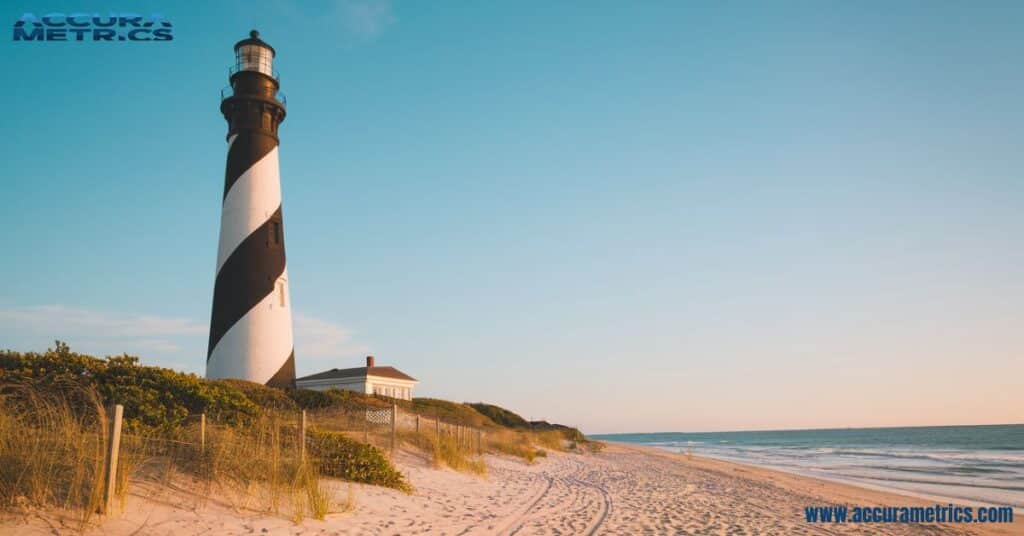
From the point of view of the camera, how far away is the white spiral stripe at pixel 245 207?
A: 2055 centimetres

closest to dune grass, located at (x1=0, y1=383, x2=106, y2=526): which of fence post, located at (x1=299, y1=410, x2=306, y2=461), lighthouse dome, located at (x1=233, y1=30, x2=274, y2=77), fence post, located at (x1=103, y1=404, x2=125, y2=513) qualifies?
fence post, located at (x1=103, y1=404, x2=125, y2=513)

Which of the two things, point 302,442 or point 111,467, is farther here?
point 302,442

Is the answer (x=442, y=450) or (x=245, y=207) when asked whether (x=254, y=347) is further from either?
(x=442, y=450)

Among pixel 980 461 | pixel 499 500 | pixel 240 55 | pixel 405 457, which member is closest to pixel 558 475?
pixel 405 457

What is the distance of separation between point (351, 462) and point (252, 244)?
41.0 feet

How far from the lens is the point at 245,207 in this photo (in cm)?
2075

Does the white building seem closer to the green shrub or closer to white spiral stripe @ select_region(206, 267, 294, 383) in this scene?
white spiral stripe @ select_region(206, 267, 294, 383)

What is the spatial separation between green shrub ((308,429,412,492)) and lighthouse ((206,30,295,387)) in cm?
1034

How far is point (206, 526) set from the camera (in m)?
6.87

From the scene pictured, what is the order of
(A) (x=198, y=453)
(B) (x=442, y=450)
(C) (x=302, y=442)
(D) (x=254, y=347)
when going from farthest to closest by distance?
(D) (x=254, y=347) → (B) (x=442, y=450) → (C) (x=302, y=442) → (A) (x=198, y=453)

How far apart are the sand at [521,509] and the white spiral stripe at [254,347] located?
7.91 metres

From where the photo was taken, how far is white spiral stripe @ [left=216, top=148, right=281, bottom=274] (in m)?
20.5

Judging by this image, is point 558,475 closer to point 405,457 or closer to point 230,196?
point 405,457

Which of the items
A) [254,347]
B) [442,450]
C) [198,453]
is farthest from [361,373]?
[198,453]
